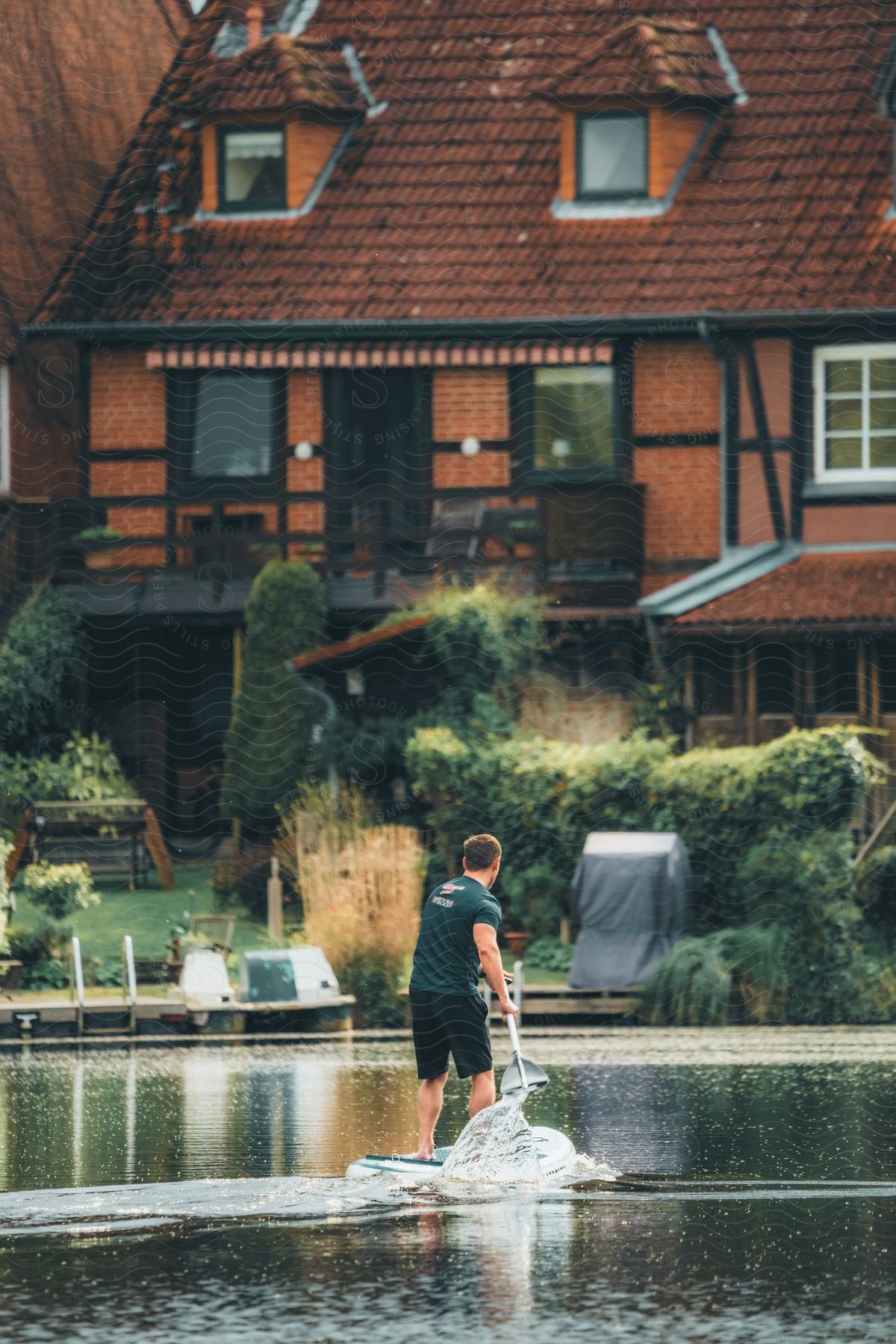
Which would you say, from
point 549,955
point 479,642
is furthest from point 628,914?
point 479,642

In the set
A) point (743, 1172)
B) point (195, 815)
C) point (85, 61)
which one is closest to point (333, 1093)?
point (743, 1172)

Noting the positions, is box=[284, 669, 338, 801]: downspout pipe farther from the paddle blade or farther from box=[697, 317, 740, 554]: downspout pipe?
the paddle blade

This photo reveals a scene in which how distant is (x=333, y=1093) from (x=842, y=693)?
484 inches

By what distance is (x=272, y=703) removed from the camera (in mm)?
28266

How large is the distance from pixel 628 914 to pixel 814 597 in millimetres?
5369

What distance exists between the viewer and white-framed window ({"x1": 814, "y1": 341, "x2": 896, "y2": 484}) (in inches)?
1157

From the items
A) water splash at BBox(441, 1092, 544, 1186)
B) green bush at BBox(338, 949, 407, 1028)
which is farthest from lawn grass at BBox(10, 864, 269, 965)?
Result: water splash at BBox(441, 1092, 544, 1186)

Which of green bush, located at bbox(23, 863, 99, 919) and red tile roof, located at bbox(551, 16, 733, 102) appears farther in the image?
red tile roof, located at bbox(551, 16, 733, 102)

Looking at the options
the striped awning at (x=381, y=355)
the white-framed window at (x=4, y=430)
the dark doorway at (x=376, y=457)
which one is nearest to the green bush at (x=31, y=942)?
the dark doorway at (x=376, y=457)

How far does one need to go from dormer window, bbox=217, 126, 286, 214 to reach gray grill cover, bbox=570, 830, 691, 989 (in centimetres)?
1140

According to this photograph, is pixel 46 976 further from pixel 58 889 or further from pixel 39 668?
pixel 39 668

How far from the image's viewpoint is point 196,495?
102ft

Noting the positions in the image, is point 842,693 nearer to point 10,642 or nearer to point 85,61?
point 10,642

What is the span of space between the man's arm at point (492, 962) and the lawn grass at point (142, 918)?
12035 millimetres
